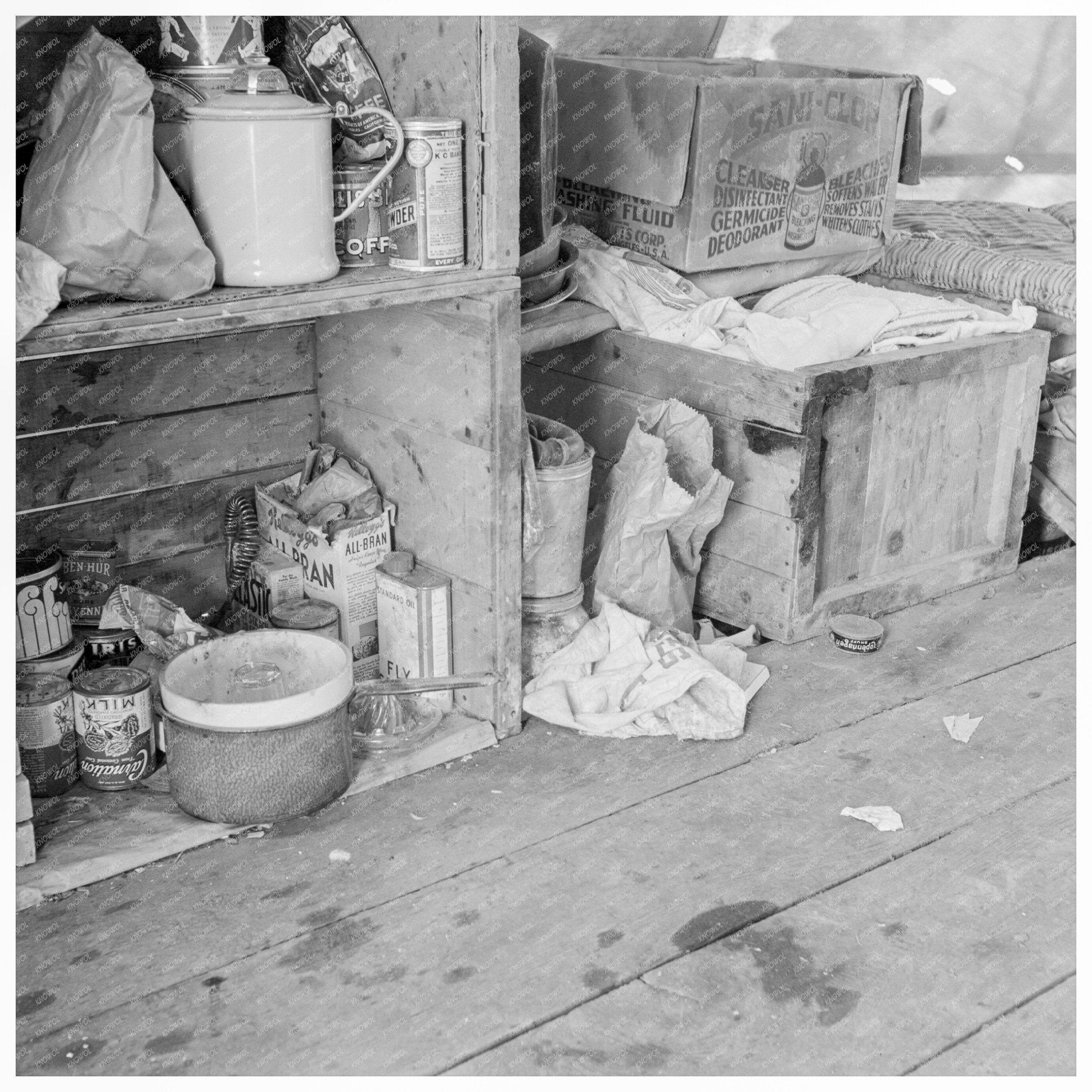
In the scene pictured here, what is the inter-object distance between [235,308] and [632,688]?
0.91 meters

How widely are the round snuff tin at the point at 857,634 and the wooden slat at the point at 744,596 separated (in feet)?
0.29

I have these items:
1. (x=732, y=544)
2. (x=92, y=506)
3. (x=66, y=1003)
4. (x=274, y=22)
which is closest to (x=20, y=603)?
(x=92, y=506)

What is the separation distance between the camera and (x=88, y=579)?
2.15 meters

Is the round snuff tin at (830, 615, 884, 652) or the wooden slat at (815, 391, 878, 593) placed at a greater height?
the wooden slat at (815, 391, 878, 593)

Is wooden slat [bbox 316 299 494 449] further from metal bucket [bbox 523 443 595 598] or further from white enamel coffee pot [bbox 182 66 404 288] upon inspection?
white enamel coffee pot [bbox 182 66 404 288]

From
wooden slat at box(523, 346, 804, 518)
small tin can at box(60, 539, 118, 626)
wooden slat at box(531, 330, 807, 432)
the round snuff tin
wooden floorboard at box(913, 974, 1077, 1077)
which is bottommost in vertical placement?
wooden floorboard at box(913, 974, 1077, 1077)

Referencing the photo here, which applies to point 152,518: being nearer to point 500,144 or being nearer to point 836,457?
point 500,144

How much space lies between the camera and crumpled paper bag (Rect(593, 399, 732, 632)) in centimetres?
232

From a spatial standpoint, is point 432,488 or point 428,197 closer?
point 428,197

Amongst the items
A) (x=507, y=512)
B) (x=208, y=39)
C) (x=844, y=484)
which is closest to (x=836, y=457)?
(x=844, y=484)

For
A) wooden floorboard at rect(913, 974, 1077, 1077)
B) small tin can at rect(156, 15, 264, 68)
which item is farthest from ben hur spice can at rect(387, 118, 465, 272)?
wooden floorboard at rect(913, 974, 1077, 1077)

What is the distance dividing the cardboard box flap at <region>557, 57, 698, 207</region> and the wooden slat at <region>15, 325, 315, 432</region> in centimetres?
74

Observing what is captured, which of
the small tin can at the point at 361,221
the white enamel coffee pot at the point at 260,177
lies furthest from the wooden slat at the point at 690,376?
the white enamel coffee pot at the point at 260,177

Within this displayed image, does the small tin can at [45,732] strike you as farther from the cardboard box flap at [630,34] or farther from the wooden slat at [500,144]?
the cardboard box flap at [630,34]
